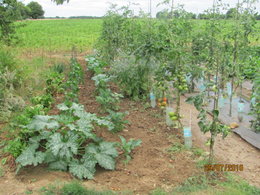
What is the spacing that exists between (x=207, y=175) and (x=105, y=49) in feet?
22.9

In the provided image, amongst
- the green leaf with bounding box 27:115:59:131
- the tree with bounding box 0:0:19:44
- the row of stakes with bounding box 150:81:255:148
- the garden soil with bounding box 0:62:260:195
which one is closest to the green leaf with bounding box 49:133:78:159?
the green leaf with bounding box 27:115:59:131

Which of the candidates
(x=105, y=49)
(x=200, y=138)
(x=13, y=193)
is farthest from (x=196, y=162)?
(x=105, y=49)

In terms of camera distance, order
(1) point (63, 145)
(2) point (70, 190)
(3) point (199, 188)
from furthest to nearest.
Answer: (1) point (63, 145)
(3) point (199, 188)
(2) point (70, 190)

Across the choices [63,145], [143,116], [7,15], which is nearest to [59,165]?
[63,145]

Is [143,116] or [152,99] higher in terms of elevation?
[152,99]

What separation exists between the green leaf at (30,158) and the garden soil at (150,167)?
187mm

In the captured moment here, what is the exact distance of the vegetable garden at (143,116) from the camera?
3.73 meters

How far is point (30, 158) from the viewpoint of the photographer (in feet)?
12.2

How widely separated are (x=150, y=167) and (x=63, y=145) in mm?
1168

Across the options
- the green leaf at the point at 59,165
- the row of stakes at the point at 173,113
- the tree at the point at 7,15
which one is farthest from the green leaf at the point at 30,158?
the tree at the point at 7,15

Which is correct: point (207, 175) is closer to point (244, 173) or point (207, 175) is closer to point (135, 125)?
point (244, 173)

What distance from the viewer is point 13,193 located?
132 inches
